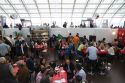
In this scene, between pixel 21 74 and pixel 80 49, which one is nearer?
pixel 21 74

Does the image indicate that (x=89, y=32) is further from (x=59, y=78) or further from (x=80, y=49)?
(x=59, y=78)

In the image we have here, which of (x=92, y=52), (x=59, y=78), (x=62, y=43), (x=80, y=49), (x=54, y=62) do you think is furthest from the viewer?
(x=62, y=43)

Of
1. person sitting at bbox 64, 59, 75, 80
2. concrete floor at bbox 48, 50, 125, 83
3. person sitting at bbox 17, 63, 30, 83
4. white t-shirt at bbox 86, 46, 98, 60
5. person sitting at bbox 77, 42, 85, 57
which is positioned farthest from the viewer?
person sitting at bbox 77, 42, 85, 57

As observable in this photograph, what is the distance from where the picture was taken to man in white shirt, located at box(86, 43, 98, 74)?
12.6 metres

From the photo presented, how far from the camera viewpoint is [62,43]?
1675 cm

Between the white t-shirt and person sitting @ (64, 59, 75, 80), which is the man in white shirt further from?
person sitting @ (64, 59, 75, 80)

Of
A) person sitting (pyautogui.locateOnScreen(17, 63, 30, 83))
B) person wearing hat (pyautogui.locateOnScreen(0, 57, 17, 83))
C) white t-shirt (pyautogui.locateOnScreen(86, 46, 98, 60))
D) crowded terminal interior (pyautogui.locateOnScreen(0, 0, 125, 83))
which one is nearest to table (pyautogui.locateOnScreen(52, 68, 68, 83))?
crowded terminal interior (pyautogui.locateOnScreen(0, 0, 125, 83))

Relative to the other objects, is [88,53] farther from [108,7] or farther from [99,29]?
[108,7]

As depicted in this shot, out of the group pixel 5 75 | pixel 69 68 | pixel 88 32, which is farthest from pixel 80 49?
pixel 88 32

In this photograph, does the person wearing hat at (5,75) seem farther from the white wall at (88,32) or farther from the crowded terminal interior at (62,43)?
the white wall at (88,32)

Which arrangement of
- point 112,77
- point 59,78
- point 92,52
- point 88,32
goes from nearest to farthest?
1. point 59,78
2. point 92,52
3. point 112,77
4. point 88,32

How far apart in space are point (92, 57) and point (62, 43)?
14.2ft

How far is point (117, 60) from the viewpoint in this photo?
1758 cm

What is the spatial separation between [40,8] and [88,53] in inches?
943
